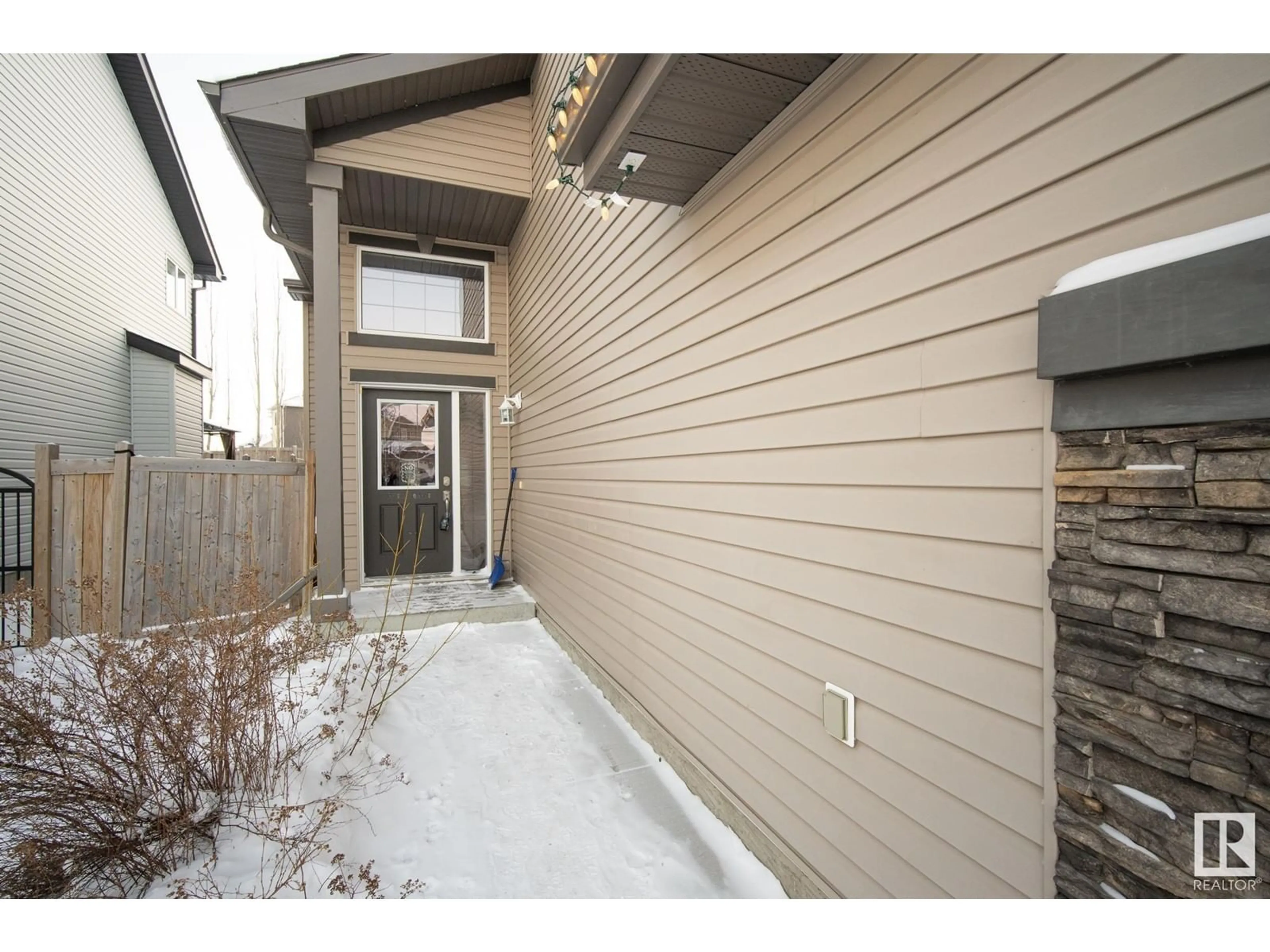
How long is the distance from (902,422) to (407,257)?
6258 mm

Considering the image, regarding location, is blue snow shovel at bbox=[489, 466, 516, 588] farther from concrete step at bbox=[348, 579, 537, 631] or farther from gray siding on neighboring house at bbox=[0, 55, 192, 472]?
gray siding on neighboring house at bbox=[0, 55, 192, 472]

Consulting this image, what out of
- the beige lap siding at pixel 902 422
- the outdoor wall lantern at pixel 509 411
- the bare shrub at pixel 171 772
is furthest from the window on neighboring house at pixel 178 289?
the beige lap siding at pixel 902 422

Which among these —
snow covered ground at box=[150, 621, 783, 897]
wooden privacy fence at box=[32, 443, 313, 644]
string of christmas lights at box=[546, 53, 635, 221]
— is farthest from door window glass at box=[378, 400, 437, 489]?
string of christmas lights at box=[546, 53, 635, 221]

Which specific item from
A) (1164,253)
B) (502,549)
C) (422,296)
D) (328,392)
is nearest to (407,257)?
(422,296)

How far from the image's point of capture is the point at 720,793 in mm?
2422

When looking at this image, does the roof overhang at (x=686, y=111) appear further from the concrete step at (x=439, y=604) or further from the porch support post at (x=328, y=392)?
the concrete step at (x=439, y=604)

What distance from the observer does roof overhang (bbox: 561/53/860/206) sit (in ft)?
5.68

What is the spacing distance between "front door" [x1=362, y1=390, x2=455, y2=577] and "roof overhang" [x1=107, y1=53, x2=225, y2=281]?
307 inches

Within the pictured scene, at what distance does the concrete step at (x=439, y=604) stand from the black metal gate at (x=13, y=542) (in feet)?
7.17

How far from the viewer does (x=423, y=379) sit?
20.2ft

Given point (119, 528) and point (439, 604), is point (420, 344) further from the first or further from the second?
point (119, 528)

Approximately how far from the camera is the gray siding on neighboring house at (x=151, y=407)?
9727 millimetres
